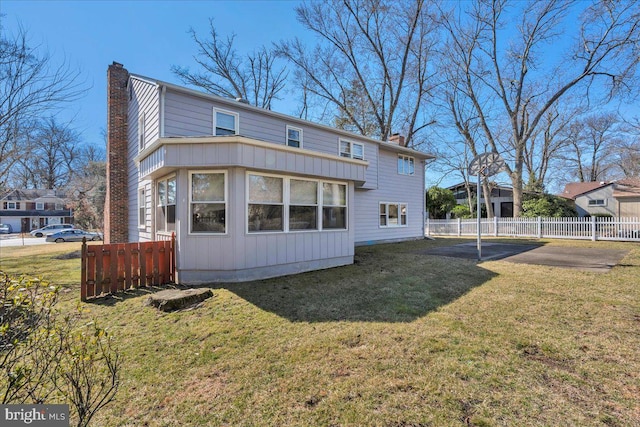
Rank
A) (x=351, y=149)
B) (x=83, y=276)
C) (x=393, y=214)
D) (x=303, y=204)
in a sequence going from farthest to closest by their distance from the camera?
(x=393, y=214) < (x=351, y=149) < (x=303, y=204) < (x=83, y=276)

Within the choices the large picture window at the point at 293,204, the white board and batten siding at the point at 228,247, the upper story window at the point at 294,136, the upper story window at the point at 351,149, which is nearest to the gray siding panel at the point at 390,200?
the upper story window at the point at 351,149

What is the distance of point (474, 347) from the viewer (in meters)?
3.46

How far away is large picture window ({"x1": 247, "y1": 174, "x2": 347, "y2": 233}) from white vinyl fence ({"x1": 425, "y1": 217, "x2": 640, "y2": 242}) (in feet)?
47.4

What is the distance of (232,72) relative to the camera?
24.0 metres

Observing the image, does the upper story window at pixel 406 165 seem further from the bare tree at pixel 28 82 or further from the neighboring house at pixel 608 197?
the neighboring house at pixel 608 197

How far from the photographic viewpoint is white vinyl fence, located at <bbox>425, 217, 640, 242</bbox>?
1487 centimetres

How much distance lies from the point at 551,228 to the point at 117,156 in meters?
22.9

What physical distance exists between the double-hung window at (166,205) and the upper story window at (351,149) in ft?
25.7

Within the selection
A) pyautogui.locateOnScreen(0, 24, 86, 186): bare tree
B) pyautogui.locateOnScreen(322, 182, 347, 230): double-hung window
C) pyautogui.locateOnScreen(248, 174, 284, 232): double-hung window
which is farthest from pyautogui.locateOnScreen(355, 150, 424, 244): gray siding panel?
pyautogui.locateOnScreen(0, 24, 86, 186): bare tree

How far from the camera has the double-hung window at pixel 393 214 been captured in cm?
1551

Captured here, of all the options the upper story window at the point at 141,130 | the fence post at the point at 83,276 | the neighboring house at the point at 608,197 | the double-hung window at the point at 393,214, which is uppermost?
the upper story window at the point at 141,130

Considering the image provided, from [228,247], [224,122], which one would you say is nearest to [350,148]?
[224,122]

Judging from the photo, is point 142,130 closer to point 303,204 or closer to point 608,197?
point 303,204

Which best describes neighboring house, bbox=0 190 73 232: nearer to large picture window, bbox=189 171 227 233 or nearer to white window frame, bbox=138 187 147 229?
white window frame, bbox=138 187 147 229
